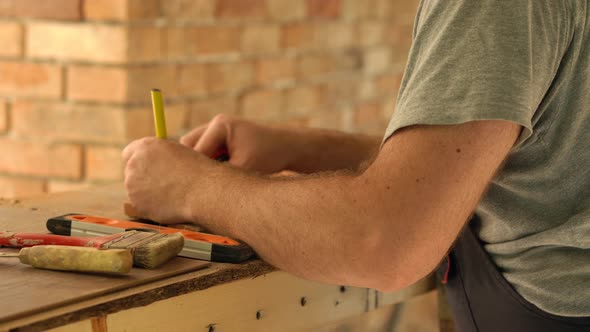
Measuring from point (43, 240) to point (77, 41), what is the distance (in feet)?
3.14

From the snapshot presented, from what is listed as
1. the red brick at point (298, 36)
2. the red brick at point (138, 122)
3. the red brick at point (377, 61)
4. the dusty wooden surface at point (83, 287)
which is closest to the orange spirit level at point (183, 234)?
the dusty wooden surface at point (83, 287)

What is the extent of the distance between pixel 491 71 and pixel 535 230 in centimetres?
22

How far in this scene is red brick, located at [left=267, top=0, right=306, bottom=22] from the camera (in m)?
2.11

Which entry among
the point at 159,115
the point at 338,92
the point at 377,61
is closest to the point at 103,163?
the point at 159,115

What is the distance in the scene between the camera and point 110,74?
1.75 metres

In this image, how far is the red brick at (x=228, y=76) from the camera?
6.40ft

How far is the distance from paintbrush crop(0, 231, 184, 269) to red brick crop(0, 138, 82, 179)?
37.6 inches

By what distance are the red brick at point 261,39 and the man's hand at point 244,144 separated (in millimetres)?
866

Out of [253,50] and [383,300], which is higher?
[253,50]

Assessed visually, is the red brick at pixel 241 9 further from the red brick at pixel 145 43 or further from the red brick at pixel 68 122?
the red brick at pixel 68 122

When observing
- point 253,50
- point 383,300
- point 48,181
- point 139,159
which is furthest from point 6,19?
point 383,300

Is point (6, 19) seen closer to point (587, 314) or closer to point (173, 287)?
point (173, 287)

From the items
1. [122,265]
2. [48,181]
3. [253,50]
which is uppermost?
[253,50]

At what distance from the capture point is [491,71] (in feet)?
2.64
